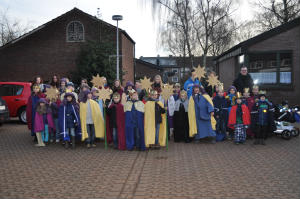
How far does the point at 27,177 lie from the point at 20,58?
24.2 m

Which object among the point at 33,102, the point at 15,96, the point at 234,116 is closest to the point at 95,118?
the point at 33,102

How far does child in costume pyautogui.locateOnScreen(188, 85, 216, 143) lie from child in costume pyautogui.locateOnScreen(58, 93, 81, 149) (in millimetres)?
3342

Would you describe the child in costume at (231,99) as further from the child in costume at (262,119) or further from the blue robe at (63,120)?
the blue robe at (63,120)

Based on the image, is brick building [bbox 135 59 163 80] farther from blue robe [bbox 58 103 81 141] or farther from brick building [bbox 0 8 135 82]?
blue robe [bbox 58 103 81 141]

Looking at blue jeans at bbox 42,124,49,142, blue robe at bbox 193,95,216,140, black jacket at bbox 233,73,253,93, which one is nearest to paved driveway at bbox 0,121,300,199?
blue jeans at bbox 42,124,49,142

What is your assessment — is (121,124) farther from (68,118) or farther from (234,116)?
(234,116)

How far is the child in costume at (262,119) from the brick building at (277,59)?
8.04m

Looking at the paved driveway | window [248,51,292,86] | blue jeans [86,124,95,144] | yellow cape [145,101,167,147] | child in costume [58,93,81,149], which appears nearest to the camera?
the paved driveway

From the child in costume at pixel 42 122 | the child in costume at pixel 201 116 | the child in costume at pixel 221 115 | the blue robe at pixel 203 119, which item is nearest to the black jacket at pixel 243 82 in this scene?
the child in costume at pixel 221 115

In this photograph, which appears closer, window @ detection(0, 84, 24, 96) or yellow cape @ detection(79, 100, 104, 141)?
yellow cape @ detection(79, 100, 104, 141)

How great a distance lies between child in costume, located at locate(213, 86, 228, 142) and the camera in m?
9.52

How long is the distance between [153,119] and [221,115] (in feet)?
8.05

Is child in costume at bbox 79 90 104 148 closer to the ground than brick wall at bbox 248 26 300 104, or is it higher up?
closer to the ground

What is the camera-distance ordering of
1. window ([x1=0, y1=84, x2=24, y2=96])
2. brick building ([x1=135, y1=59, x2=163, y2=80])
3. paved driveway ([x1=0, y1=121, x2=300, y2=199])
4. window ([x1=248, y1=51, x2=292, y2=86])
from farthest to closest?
brick building ([x1=135, y1=59, x2=163, y2=80]), window ([x1=248, y1=51, x2=292, y2=86]), window ([x1=0, y1=84, x2=24, y2=96]), paved driveway ([x1=0, y1=121, x2=300, y2=199])
